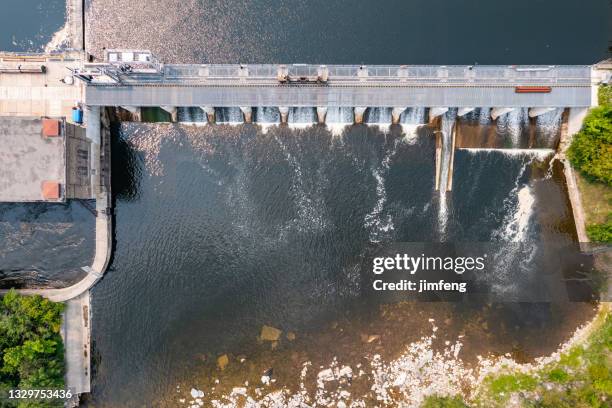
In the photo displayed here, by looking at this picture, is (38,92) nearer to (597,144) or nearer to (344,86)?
(344,86)

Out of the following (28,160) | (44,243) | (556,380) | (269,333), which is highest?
(28,160)

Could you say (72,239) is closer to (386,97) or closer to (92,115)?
(92,115)

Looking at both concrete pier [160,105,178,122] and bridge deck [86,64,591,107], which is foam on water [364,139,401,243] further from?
concrete pier [160,105,178,122]

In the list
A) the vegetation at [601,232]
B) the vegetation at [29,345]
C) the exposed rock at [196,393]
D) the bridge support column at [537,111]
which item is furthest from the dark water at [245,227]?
the vegetation at [601,232]

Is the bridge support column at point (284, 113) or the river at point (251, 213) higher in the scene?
the bridge support column at point (284, 113)

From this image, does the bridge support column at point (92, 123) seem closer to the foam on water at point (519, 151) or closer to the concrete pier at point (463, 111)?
the concrete pier at point (463, 111)

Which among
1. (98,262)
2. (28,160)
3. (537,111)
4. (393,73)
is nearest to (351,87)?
(393,73)
